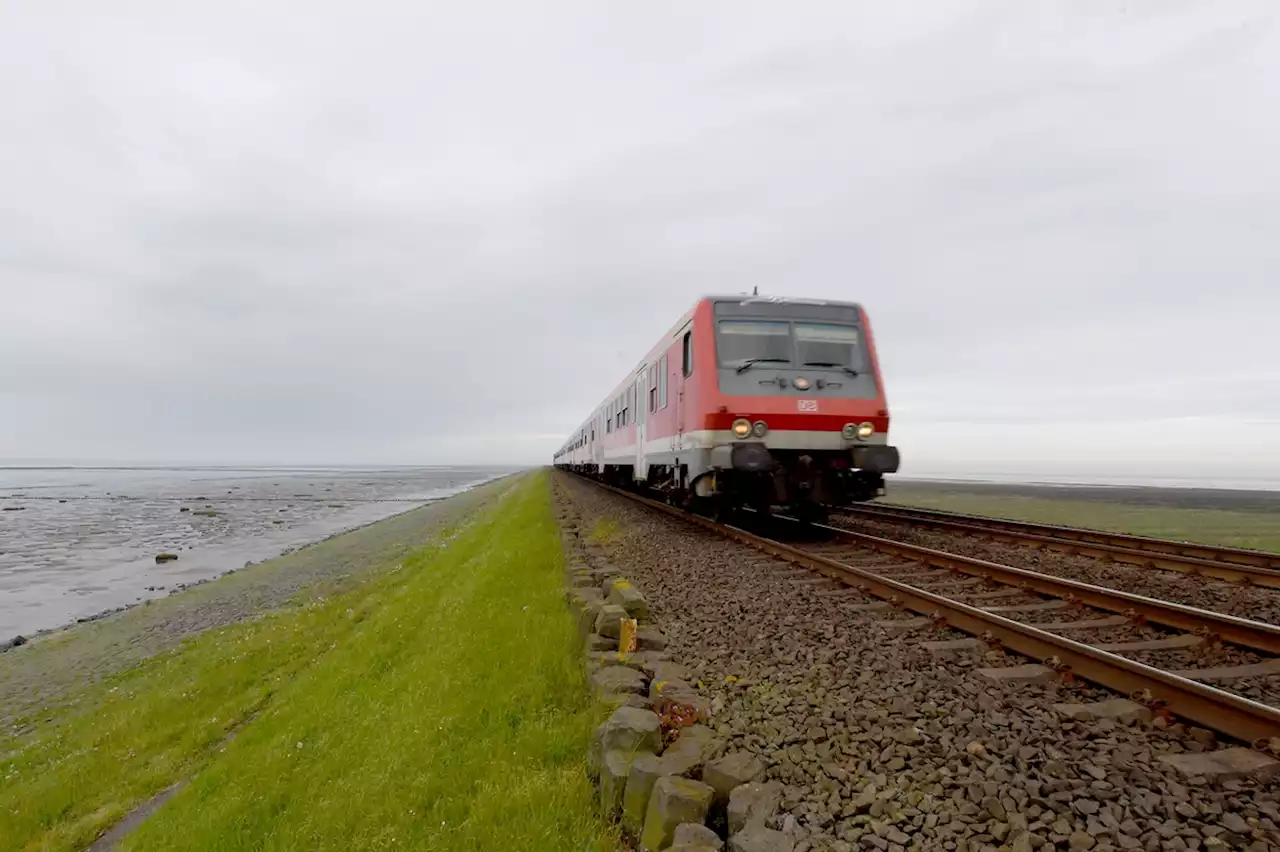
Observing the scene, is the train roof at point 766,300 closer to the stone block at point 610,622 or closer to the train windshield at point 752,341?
the train windshield at point 752,341

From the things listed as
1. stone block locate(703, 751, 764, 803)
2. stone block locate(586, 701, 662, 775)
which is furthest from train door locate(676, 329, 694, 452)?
stone block locate(703, 751, 764, 803)

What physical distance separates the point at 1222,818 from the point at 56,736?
11.0 metres

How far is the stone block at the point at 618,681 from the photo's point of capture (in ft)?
13.7

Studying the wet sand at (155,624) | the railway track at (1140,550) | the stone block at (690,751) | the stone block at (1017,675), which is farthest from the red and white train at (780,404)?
the wet sand at (155,624)

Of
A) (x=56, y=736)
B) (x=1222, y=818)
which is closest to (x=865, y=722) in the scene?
(x=1222, y=818)

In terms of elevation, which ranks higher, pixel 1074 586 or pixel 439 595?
pixel 1074 586

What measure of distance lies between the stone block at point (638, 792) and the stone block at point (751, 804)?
14.2 inches

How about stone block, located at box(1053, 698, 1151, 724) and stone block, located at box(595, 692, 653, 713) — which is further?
stone block, located at box(595, 692, 653, 713)

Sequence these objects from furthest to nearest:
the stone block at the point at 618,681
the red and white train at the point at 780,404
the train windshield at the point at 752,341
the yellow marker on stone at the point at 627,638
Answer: the train windshield at the point at 752,341 → the red and white train at the point at 780,404 → the yellow marker on stone at the point at 627,638 → the stone block at the point at 618,681

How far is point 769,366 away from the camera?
10.1m

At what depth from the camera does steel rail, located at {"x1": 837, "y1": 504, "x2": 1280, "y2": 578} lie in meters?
7.14

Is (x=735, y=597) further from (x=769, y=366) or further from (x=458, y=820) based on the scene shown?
(x=769, y=366)

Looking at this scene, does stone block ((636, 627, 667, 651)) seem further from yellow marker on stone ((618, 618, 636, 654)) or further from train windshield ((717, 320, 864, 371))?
train windshield ((717, 320, 864, 371))

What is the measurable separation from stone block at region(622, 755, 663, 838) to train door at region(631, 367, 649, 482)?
11.4 m
